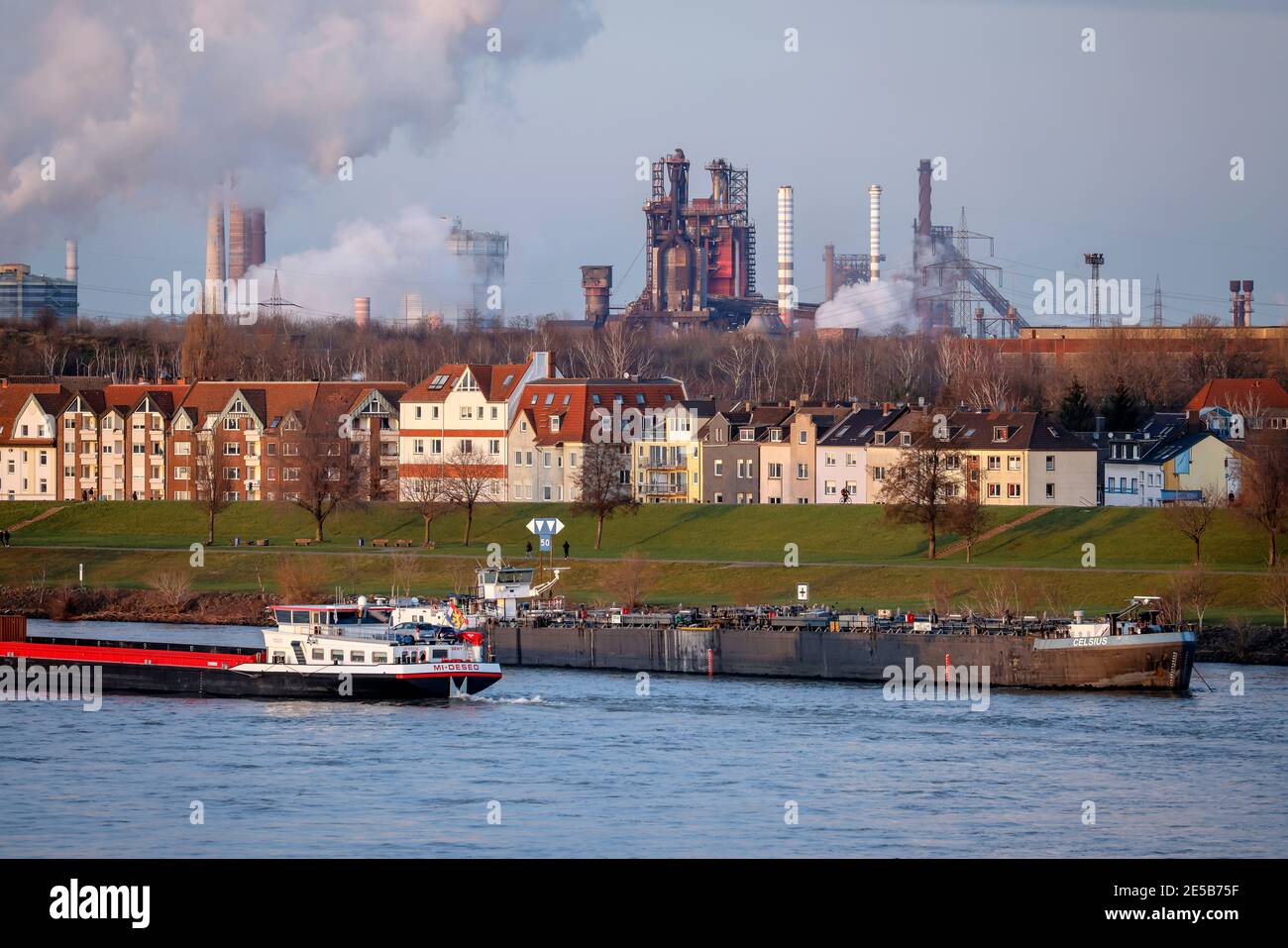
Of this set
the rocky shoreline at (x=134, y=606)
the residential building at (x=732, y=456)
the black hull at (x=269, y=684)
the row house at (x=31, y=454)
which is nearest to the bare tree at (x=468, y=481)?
the residential building at (x=732, y=456)

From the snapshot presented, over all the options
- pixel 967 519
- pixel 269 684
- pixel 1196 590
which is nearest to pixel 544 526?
pixel 967 519

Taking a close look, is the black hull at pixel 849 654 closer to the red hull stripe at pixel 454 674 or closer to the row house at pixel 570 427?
the red hull stripe at pixel 454 674

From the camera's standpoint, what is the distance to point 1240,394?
13575 centimetres

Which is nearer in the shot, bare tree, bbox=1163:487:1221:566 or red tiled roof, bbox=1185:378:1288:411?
bare tree, bbox=1163:487:1221:566

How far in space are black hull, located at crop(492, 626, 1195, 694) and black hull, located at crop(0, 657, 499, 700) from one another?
1036 cm

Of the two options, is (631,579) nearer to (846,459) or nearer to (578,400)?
(846,459)

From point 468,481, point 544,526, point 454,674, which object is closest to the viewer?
point 454,674

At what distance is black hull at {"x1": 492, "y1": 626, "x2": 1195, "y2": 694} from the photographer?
236 ft

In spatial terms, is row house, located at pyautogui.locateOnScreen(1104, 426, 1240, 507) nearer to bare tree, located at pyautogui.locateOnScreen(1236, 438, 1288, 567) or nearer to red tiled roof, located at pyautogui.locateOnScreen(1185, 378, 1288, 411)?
bare tree, located at pyautogui.locateOnScreen(1236, 438, 1288, 567)

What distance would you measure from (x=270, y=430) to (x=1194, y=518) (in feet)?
216

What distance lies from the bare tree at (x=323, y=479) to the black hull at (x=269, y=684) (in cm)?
4029

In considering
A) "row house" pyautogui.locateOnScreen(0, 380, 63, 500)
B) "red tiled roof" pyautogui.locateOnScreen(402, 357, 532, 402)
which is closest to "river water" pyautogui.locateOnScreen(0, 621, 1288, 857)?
"red tiled roof" pyautogui.locateOnScreen(402, 357, 532, 402)

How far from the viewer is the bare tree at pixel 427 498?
4564 inches

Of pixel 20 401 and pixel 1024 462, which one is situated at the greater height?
pixel 20 401
